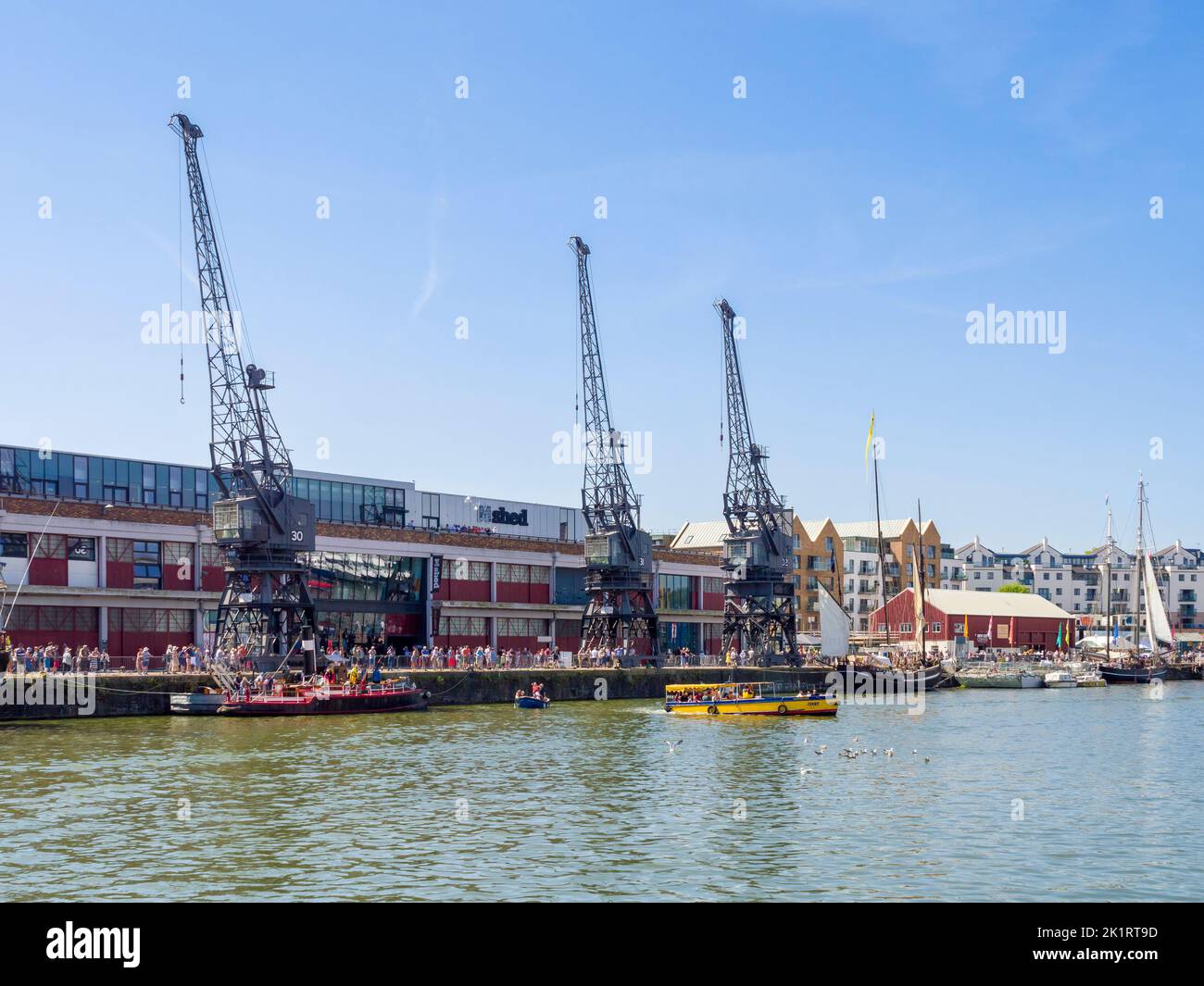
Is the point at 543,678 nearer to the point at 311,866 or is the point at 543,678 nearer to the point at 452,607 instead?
the point at 452,607

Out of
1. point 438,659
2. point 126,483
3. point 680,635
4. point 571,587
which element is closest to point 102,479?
point 126,483

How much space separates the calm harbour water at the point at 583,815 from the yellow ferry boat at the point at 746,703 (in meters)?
11.5

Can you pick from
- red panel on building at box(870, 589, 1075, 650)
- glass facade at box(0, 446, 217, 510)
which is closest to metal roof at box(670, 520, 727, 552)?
red panel on building at box(870, 589, 1075, 650)

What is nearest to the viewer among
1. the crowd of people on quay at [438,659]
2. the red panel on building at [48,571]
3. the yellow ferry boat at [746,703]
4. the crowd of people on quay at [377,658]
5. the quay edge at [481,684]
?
the quay edge at [481,684]

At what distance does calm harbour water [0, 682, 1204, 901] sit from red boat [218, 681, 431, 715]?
6.54 meters

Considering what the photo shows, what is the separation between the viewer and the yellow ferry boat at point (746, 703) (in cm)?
7512

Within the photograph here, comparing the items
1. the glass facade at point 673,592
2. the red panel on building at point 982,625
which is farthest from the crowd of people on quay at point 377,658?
the red panel on building at point 982,625

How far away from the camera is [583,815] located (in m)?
35.3

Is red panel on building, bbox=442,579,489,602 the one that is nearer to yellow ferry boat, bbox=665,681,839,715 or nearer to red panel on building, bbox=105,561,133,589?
red panel on building, bbox=105,561,133,589

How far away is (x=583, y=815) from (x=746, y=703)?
1618 inches

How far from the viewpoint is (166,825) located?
32.3 m

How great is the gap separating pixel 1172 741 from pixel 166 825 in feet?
157

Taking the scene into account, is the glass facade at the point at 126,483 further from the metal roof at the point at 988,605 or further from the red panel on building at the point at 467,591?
the metal roof at the point at 988,605

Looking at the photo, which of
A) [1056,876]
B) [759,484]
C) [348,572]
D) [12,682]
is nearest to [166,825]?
[1056,876]
